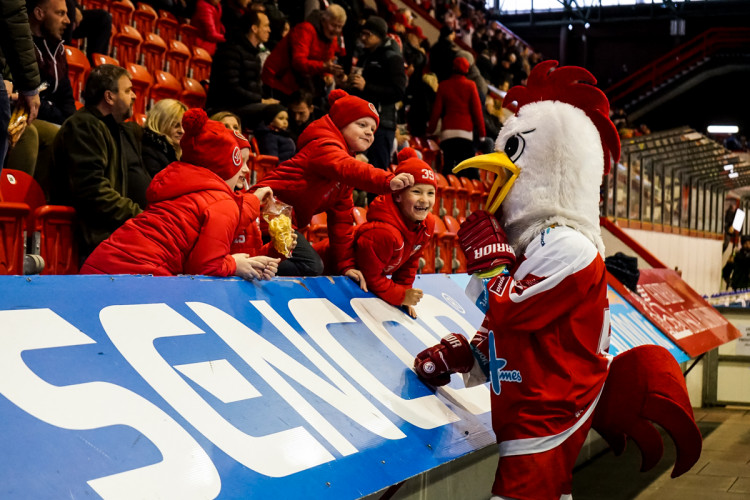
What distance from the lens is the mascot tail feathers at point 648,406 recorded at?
8.73 feet

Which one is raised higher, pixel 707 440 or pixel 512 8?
pixel 512 8

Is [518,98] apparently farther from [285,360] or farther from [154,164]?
[154,164]

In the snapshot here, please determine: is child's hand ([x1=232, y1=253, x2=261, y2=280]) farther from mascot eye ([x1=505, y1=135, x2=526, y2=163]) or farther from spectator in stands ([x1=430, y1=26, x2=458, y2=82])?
spectator in stands ([x1=430, y1=26, x2=458, y2=82])

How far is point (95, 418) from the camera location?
5.61 feet

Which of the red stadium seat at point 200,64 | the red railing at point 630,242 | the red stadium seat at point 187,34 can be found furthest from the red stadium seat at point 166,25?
the red railing at point 630,242

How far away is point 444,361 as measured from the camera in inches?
116

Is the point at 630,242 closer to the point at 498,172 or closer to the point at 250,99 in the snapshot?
the point at 250,99

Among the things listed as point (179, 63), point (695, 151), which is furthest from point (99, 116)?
point (695, 151)

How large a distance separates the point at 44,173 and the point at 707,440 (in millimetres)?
4990

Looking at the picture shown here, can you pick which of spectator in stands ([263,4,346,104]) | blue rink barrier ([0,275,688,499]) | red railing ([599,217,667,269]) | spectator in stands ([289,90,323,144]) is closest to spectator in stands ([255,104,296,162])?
spectator in stands ([289,90,323,144])

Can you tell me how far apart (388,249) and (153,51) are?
18.3 feet

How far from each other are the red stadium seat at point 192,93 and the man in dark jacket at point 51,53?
A: 2.49m

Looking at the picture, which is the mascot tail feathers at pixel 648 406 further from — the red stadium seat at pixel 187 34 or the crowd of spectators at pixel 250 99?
the red stadium seat at pixel 187 34

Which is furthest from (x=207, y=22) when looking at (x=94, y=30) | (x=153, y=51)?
(x=94, y=30)
